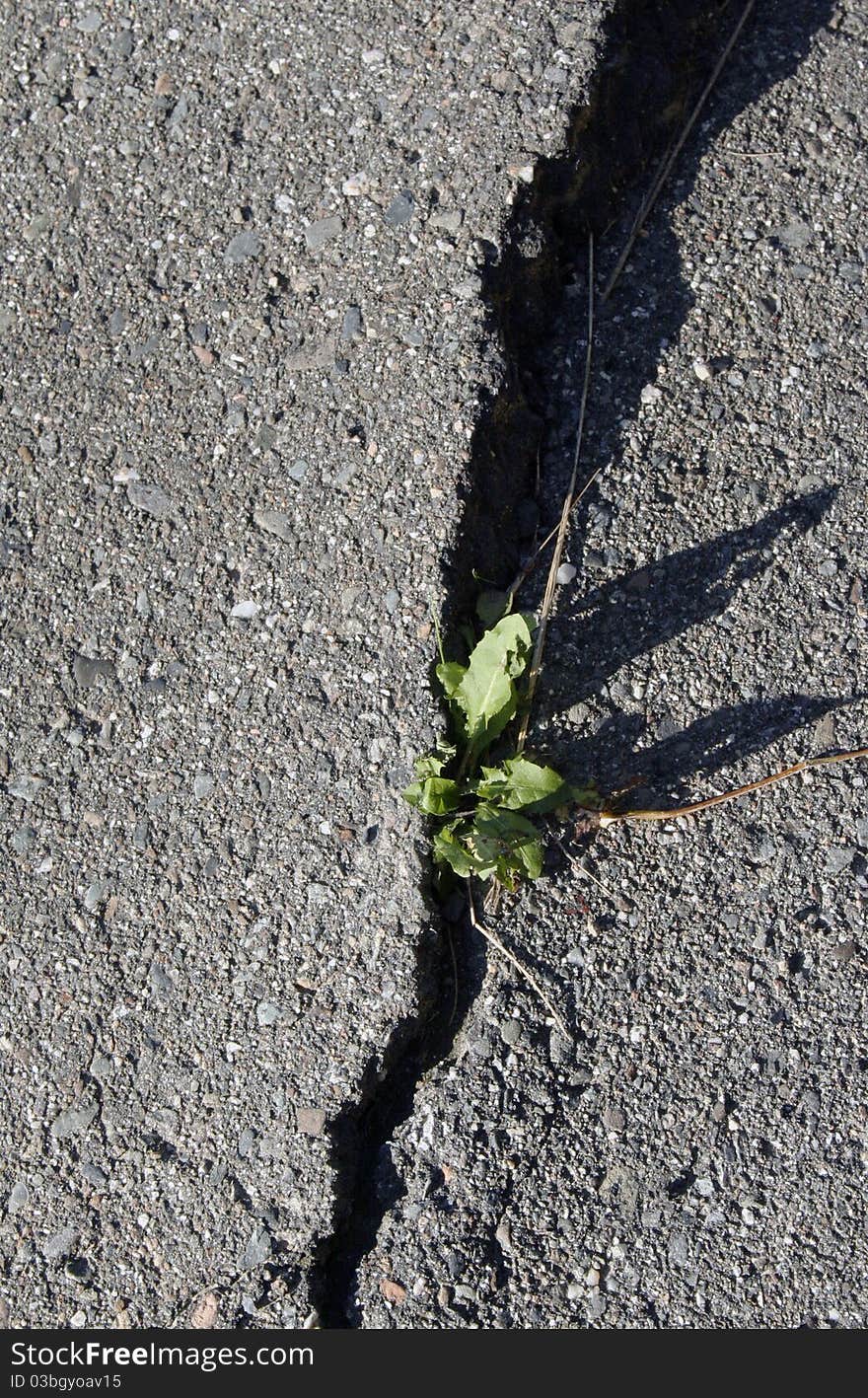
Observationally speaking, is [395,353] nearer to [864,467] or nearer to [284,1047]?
[864,467]

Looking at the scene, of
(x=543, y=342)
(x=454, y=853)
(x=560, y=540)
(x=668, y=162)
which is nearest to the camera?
(x=454, y=853)

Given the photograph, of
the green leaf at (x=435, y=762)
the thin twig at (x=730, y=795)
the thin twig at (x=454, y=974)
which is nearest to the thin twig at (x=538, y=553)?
the green leaf at (x=435, y=762)

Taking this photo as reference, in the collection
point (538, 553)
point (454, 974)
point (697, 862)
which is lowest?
point (454, 974)

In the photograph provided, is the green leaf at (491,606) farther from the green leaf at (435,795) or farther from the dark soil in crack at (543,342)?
the green leaf at (435,795)

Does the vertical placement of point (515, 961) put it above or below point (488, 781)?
below

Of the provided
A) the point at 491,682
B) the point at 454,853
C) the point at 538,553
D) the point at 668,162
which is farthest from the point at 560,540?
the point at 668,162

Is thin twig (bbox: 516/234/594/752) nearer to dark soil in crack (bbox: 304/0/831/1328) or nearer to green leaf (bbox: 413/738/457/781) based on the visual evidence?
dark soil in crack (bbox: 304/0/831/1328)

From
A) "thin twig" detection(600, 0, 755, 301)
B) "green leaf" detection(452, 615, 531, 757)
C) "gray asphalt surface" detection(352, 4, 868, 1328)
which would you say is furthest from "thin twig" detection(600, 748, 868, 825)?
"thin twig" detection(600, 0, 755, 301)

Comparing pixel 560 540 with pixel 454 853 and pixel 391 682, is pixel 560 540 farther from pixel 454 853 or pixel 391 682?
pixel 454 853
